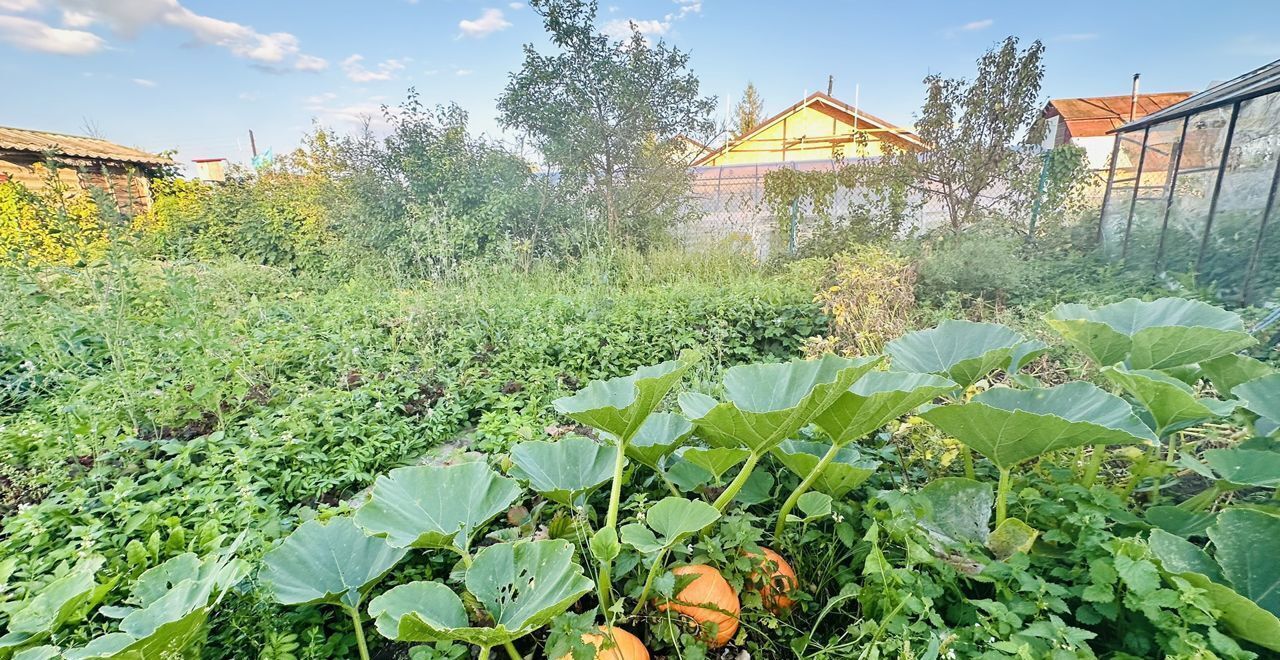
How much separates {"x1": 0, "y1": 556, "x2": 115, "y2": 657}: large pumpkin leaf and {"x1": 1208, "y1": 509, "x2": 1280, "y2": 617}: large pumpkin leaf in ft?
5.91

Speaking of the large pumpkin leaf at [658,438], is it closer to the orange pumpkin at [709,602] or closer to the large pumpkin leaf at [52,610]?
the orange pumpkin at [709,602]

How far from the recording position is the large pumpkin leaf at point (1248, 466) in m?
0.79

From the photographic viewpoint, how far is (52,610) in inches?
34.9

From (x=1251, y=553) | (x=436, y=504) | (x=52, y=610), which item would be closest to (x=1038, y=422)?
(x=1251, y=553)

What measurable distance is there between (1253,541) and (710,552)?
790 mm

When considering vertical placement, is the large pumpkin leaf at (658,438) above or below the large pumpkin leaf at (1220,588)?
above

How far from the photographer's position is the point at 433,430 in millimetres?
2242

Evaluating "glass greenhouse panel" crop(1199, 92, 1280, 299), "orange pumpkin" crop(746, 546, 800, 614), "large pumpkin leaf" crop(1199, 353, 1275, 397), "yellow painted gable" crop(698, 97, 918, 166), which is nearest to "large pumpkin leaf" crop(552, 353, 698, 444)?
"orange pumpkin" crop(746, 546, 800, 614)

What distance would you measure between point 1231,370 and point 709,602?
1.17m

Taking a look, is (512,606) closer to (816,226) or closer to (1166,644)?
(1166,644)

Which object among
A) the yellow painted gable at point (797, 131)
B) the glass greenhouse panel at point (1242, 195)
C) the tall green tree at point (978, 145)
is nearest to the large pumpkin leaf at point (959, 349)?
the glass greenhouse panel at point (1242, 195)

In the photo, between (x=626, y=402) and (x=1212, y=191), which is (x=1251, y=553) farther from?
(x=1212, y=191)

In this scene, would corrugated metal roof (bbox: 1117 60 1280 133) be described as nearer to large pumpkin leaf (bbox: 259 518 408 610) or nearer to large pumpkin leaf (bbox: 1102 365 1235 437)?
large pumpkin leaf (bbox: 1102 365 1235 437)

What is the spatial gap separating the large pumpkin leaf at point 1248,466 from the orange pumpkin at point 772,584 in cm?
70
